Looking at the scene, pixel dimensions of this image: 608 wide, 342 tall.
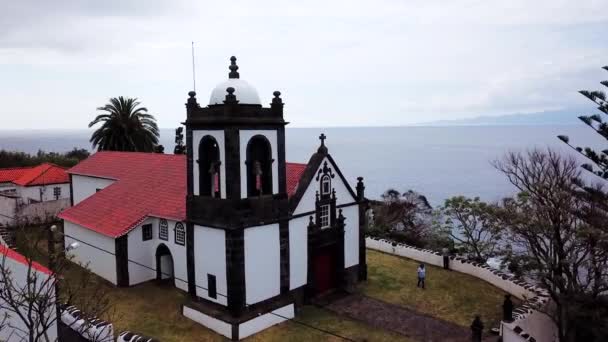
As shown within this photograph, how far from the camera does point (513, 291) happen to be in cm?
2414

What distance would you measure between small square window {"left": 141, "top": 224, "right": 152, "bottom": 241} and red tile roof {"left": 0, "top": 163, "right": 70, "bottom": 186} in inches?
797

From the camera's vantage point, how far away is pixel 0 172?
140ft

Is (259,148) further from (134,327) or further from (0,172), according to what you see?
(0,172)

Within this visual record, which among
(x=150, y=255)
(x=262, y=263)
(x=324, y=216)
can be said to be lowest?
(x=150, y=255)

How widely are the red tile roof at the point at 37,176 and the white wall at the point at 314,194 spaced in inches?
1110

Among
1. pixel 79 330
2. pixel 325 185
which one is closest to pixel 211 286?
pixel 79 330

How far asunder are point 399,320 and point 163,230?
497 inches

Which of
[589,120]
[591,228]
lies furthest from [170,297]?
[589,120]

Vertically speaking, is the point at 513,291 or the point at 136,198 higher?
the point at 136,198

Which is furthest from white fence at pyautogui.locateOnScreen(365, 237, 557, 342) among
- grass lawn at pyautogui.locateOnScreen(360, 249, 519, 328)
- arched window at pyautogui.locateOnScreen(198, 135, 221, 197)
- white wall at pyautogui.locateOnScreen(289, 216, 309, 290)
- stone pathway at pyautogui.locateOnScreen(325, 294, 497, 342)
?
arched window at pyautogui.locateOnScreen(198, 135, 221, 197)

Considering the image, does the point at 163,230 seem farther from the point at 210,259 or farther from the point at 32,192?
the point at 32,192

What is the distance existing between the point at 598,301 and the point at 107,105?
141ft

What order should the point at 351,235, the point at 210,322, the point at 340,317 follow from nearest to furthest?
the point at 210,322 → the point at 340,317 → the point at 351,235

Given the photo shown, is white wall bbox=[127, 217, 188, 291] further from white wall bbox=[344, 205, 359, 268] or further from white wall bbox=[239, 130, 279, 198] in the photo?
white wall bbox=[344, 205, 359, 268]
